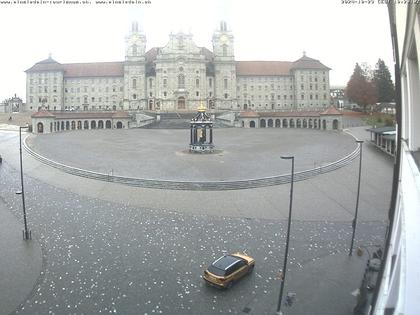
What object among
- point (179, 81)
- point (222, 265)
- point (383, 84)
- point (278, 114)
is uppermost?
point (179, 81)

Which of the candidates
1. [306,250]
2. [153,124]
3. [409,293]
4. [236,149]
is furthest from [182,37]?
[409,293]

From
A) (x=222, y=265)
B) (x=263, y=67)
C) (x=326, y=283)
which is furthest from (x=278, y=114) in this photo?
(x=222, y=265)

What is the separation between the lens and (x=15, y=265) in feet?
51.6

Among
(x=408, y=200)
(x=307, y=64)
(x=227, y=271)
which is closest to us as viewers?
(x=408, y=200)

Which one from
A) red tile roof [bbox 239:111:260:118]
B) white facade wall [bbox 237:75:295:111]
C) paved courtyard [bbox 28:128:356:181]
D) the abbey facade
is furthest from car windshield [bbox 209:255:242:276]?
white facade wall [bbox 237:75:295:111]

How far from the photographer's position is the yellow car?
13930 mm

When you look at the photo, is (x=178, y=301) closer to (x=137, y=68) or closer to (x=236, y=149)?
(x=236, y=149)

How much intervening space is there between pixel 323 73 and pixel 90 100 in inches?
2569

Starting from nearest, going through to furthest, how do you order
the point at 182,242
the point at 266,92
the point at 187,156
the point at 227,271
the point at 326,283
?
the point at 227,271 < the point at 326,283 < the point at 182,242 < the point at 187,156 < the point at 266,92

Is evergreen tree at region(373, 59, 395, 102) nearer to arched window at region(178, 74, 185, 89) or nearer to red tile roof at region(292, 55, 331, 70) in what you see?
red tile roof at region(292, 55, 331, 70)

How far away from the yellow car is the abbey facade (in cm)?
7922

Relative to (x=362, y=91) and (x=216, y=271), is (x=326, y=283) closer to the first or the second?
(x=216, y=271)

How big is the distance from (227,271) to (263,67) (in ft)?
318

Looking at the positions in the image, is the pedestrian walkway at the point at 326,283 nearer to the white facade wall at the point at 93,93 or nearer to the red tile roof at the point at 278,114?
the red tile roof at the point at 278,114
